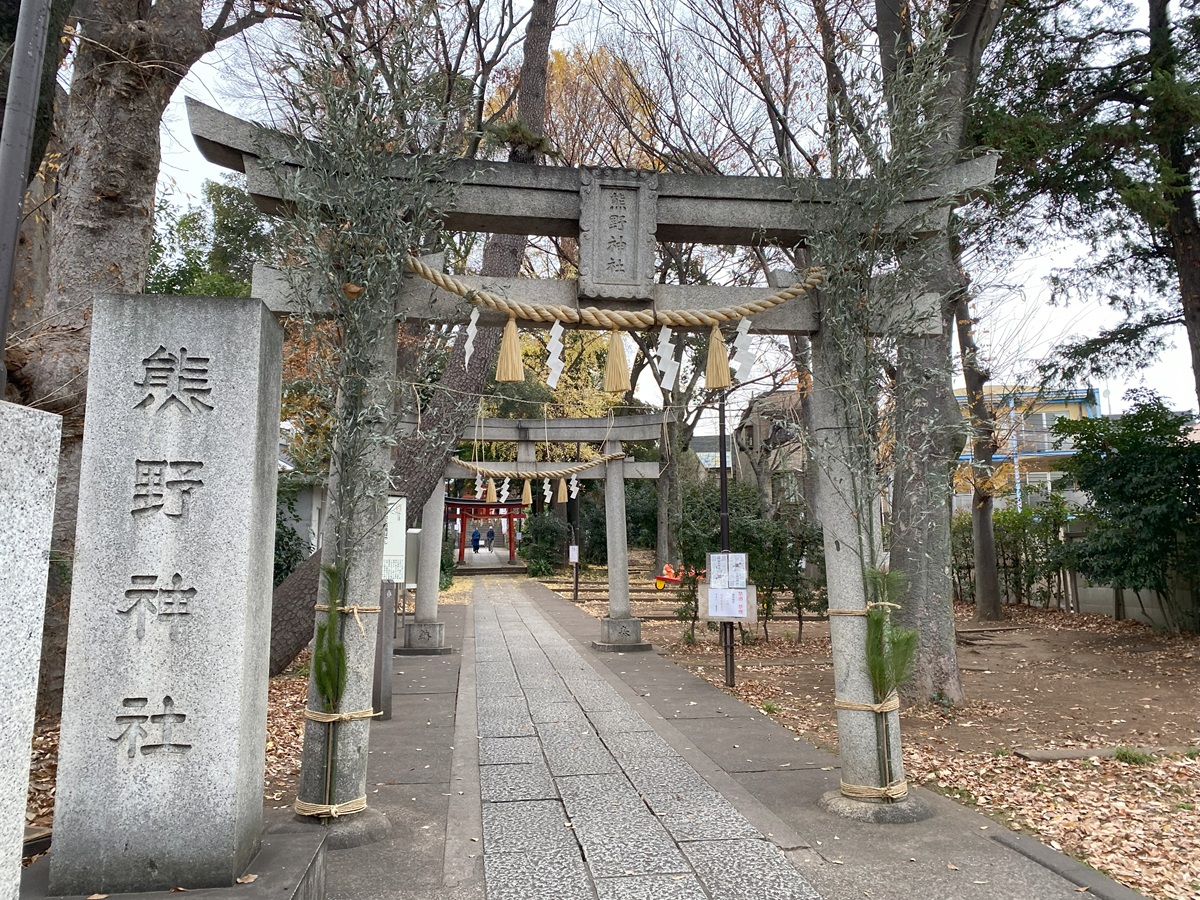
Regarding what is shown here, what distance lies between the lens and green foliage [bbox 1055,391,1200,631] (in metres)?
11.3

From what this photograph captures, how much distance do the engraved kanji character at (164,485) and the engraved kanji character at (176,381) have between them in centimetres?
24

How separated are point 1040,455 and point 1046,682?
22319 millimetres

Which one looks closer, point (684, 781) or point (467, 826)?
point (467, 826)

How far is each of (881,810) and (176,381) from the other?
4.30 m

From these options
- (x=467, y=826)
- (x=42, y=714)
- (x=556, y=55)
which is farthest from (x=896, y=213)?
(x=556, y=55)

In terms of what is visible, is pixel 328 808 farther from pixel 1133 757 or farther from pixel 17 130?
pixel 1133 757

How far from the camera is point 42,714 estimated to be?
20.4ft

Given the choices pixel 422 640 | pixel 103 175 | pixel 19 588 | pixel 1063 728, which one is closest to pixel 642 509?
pixel 422 640

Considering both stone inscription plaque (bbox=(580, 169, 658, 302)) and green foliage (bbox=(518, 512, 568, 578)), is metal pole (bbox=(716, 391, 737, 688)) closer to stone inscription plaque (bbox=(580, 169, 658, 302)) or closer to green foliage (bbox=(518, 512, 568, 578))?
stone inscription plaque (bbox=(580, 169, 658, 302))

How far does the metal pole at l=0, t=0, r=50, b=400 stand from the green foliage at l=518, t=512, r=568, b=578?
2464 cm

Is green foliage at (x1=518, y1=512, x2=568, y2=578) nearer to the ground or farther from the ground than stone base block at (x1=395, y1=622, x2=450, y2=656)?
farther from the ground

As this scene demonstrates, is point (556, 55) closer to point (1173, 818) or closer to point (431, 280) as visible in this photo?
point (431, 280)

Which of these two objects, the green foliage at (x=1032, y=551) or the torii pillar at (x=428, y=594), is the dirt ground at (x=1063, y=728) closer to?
the green foliage at (x=1032, y=551)

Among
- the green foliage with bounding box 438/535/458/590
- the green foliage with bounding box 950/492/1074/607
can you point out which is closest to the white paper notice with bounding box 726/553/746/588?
the green foliage with bounding box 950/492/1074/607
